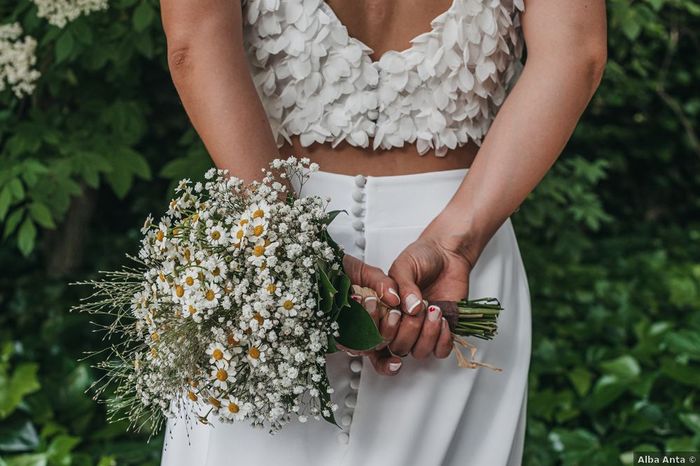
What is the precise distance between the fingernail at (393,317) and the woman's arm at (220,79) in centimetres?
31

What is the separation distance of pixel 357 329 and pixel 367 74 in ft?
1.54

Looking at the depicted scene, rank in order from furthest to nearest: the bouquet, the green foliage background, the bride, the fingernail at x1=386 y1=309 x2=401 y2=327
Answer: the green foliage background < the bride < the fingernail at x1=386 y1=309 x2=401 y2=327 < the bouquet

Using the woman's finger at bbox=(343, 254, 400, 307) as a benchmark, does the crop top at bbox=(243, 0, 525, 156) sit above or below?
above

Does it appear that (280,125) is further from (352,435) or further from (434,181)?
(352,435)

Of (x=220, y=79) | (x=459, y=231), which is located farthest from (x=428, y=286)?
(x=220, y=79)

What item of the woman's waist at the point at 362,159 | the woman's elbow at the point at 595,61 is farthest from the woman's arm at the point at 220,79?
the woman's elbow at the point at 595,61

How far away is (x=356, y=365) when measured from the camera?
5.11 ft

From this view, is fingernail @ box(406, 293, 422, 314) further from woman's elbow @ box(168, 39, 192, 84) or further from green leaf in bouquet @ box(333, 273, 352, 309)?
woman's elbow @ box(168, 39, 192, 84)

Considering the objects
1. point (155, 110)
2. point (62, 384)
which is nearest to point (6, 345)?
point (62, 384)

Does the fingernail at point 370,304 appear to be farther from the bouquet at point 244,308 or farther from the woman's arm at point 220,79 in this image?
the woman's arm at point 220,79

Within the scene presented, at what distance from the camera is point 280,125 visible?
63.5 inches

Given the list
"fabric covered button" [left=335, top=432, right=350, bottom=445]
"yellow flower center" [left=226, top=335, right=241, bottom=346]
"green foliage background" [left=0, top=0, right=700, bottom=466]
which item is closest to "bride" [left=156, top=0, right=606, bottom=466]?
"fabric covered button" [left=335, top=432, right=350, bottom=445]

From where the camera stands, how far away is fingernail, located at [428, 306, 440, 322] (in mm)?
1431

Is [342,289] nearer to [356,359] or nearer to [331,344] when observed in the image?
[331,344]
